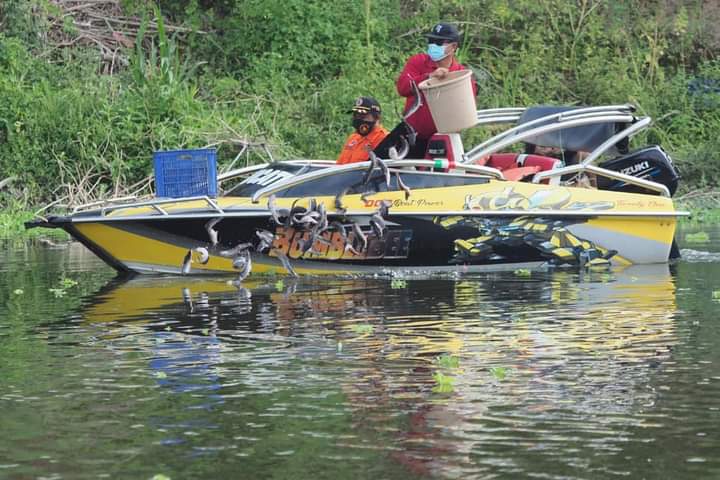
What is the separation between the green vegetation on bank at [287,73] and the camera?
24.5 m

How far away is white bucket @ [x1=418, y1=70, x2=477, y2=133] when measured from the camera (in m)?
15.2

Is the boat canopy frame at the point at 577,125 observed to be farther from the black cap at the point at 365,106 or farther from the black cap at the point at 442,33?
the black cap at the point at 442,33

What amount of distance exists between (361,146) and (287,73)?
12.7 meters

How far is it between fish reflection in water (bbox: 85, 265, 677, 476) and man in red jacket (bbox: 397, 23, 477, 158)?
159 centimetres

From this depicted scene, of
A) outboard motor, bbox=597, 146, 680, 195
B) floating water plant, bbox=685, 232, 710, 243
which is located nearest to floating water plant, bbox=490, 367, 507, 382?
outboard motor, bbox=597, 146, 680, 195

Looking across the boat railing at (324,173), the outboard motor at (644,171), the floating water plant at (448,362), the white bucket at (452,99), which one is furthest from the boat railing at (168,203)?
the floating water plant at (448,362)

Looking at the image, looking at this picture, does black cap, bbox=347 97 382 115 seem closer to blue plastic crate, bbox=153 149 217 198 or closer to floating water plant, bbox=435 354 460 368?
blue plastic crate, bbox=153 149 217 198

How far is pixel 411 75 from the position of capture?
1562 cm

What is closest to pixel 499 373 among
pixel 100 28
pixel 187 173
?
pixel 187 173

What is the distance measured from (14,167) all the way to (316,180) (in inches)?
415

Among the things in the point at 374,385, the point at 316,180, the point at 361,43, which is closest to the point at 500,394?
the point at 374,385

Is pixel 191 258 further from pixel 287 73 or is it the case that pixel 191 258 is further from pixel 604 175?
pixel 287 73

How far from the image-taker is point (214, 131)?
24.7 meters

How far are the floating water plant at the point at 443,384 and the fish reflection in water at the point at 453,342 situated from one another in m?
0.05
